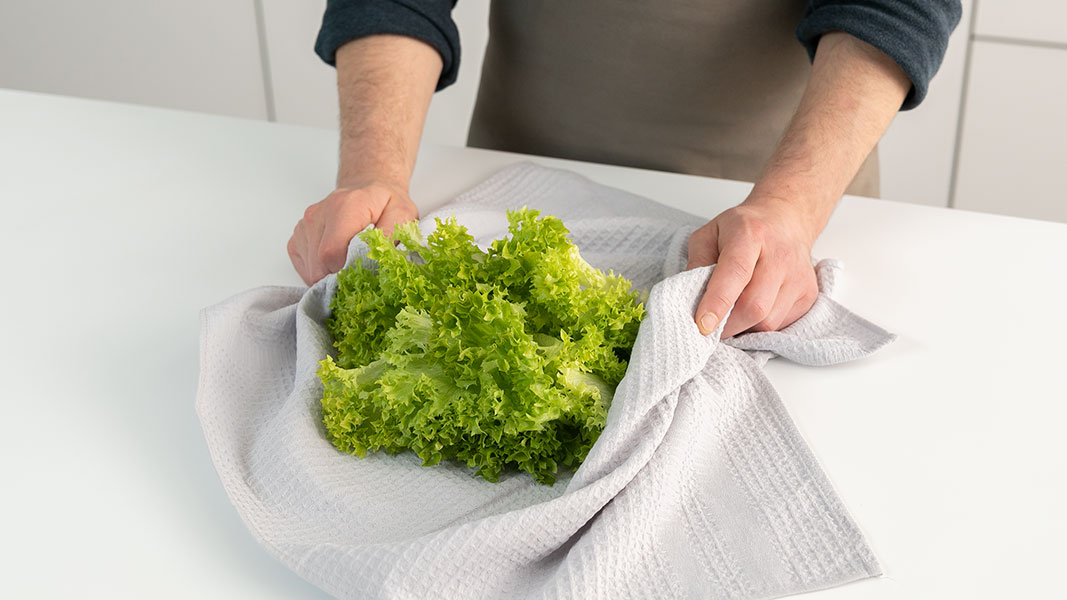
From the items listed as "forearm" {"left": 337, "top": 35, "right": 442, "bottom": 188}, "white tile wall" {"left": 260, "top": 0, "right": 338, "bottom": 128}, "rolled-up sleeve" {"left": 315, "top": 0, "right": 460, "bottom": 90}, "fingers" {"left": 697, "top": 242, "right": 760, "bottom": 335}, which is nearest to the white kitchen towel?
"fingers" {"left": 697, "top": 242, "right": 760, "bottom": 335}

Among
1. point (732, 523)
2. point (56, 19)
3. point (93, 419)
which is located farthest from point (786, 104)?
point (56, 19)

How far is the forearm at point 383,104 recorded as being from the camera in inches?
44.8

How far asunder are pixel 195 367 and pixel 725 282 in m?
0.48

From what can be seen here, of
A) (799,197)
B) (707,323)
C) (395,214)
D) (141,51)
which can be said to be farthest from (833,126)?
(141,51)

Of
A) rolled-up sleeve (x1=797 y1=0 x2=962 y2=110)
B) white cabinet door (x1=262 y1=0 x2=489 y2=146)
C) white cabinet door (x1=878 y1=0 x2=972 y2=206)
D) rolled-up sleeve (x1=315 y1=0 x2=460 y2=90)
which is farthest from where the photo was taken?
white cabinet door (x1=262 y1=0 x2=489 y2=146)

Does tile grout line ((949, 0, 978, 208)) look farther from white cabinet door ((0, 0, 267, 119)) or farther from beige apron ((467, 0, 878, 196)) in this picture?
white cabinet door ((0, 0, 267, 119))

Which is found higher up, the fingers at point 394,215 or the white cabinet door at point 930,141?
the white cabinet door at point 930,141

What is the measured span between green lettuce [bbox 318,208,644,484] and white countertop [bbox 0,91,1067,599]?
0.14 metres

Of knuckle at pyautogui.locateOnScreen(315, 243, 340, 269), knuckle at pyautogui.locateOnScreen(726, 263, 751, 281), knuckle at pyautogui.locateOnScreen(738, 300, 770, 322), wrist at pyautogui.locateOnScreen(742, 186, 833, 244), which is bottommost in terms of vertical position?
knuckle at pyautogui.locateOnScreen(315, 243, 340, 269)

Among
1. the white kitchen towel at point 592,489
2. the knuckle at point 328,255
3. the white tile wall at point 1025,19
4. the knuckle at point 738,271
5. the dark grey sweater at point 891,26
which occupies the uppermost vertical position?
the white tile wall at point 1025,19

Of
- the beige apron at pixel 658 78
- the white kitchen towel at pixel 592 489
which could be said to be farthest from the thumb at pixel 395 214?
the beige apron at pixel 658 78

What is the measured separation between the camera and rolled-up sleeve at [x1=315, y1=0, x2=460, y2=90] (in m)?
1.25

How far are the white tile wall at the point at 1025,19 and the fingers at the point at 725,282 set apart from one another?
1737 millimetres

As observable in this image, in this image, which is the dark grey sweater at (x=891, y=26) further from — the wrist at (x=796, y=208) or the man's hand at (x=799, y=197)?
the wrist at (x=796, y=208)
